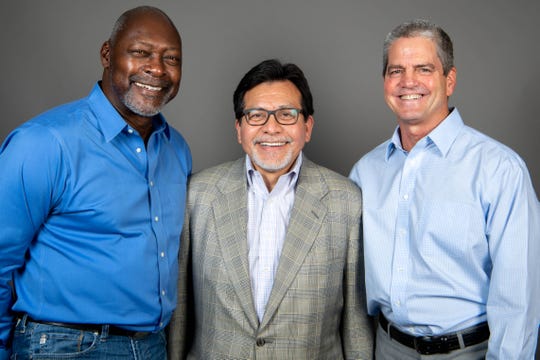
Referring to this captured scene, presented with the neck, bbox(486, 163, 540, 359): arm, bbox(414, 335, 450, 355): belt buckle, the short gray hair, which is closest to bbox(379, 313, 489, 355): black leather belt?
bbox(414, 335, 450, 355): belt buckle

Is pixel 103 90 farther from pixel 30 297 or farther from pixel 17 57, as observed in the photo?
pixel 17 57

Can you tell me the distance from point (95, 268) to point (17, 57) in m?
1.95

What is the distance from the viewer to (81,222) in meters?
→ 2.37

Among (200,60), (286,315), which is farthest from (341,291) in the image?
(200,60)

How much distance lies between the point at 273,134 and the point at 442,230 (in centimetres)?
92

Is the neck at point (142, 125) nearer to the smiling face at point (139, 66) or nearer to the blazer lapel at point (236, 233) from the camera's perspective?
the smiling face at point (139, 66)

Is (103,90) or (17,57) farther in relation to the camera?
(17,57)

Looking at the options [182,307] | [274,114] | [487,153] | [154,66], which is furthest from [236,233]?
[487,153]

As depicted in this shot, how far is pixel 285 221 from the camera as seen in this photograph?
294 cm

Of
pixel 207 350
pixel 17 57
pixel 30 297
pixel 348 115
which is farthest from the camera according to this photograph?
pixel 348 115

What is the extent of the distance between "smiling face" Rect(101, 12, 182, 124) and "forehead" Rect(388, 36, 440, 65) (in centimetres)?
104

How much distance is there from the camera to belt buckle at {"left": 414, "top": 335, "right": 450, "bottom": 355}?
2.57m

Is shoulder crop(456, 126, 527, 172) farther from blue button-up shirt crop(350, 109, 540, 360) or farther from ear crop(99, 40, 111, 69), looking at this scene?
ear crop(99, 40, 111, 69)

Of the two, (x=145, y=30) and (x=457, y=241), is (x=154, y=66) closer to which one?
(x=145, y=30)
